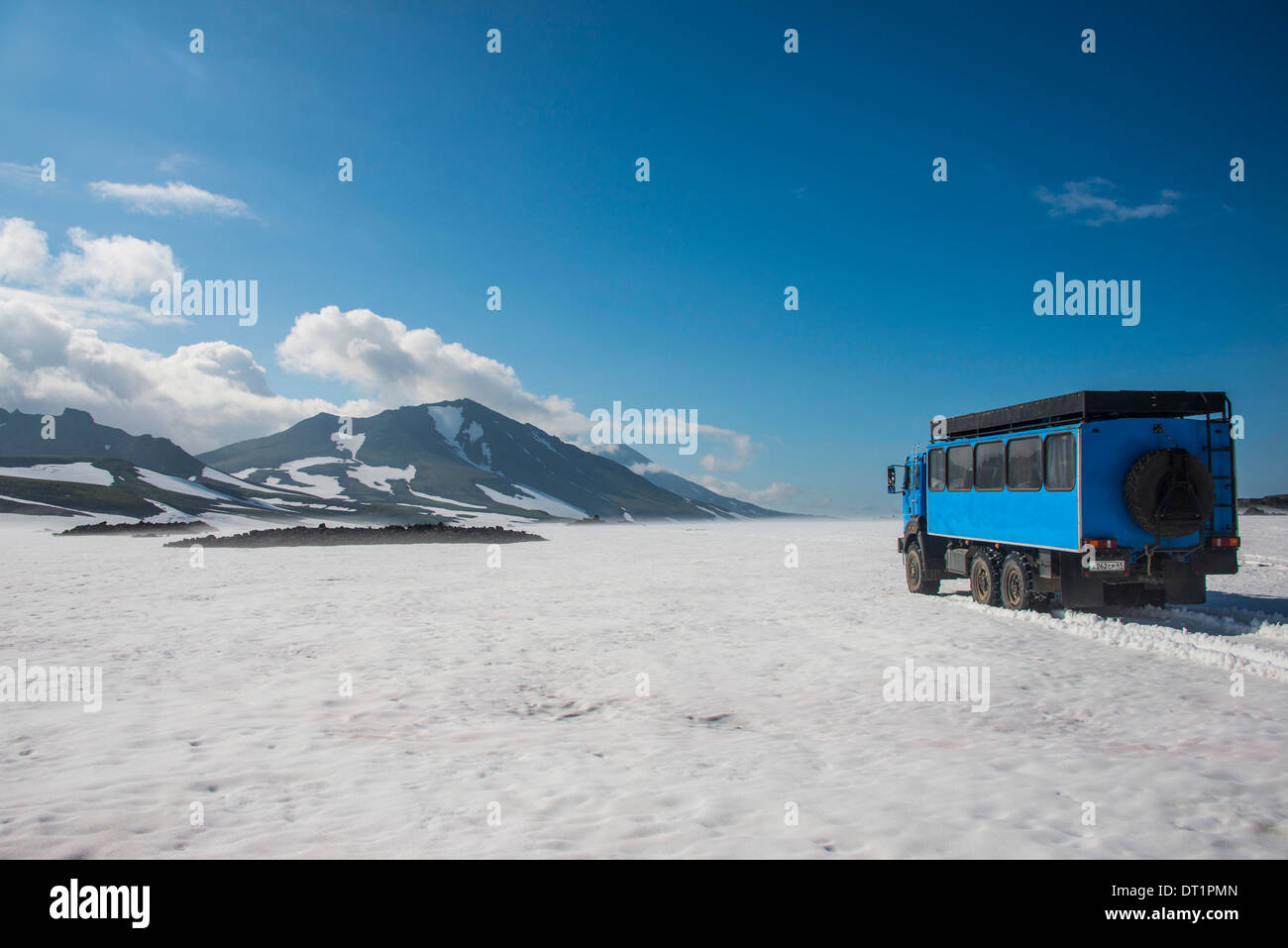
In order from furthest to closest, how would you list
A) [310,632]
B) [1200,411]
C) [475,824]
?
1. [1200,411]
2. [310,632]
3. [475,824]

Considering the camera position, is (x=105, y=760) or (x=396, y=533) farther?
(x=396, y=533)

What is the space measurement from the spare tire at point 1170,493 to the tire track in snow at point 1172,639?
2.18 metres

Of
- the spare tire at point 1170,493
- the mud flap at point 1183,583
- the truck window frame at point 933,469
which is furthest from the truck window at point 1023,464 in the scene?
the truck window frame at point 933,469

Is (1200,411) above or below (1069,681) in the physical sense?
above

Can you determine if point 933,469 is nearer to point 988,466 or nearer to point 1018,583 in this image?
point 988,466

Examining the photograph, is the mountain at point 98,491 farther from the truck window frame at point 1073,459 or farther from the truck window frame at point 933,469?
the truck window frame at point 1073,459

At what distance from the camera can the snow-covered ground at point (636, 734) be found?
518 cm

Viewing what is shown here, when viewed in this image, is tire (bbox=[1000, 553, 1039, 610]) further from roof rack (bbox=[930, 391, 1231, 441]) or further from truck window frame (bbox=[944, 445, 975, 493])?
roof rack (bbox=[930, 391, 1231, 441])

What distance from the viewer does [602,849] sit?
4.91 m

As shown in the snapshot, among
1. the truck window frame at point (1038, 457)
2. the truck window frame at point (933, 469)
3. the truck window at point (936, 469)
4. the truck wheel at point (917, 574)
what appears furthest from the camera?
the truck window at point (936, 469)

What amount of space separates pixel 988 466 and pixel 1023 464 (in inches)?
68.3
